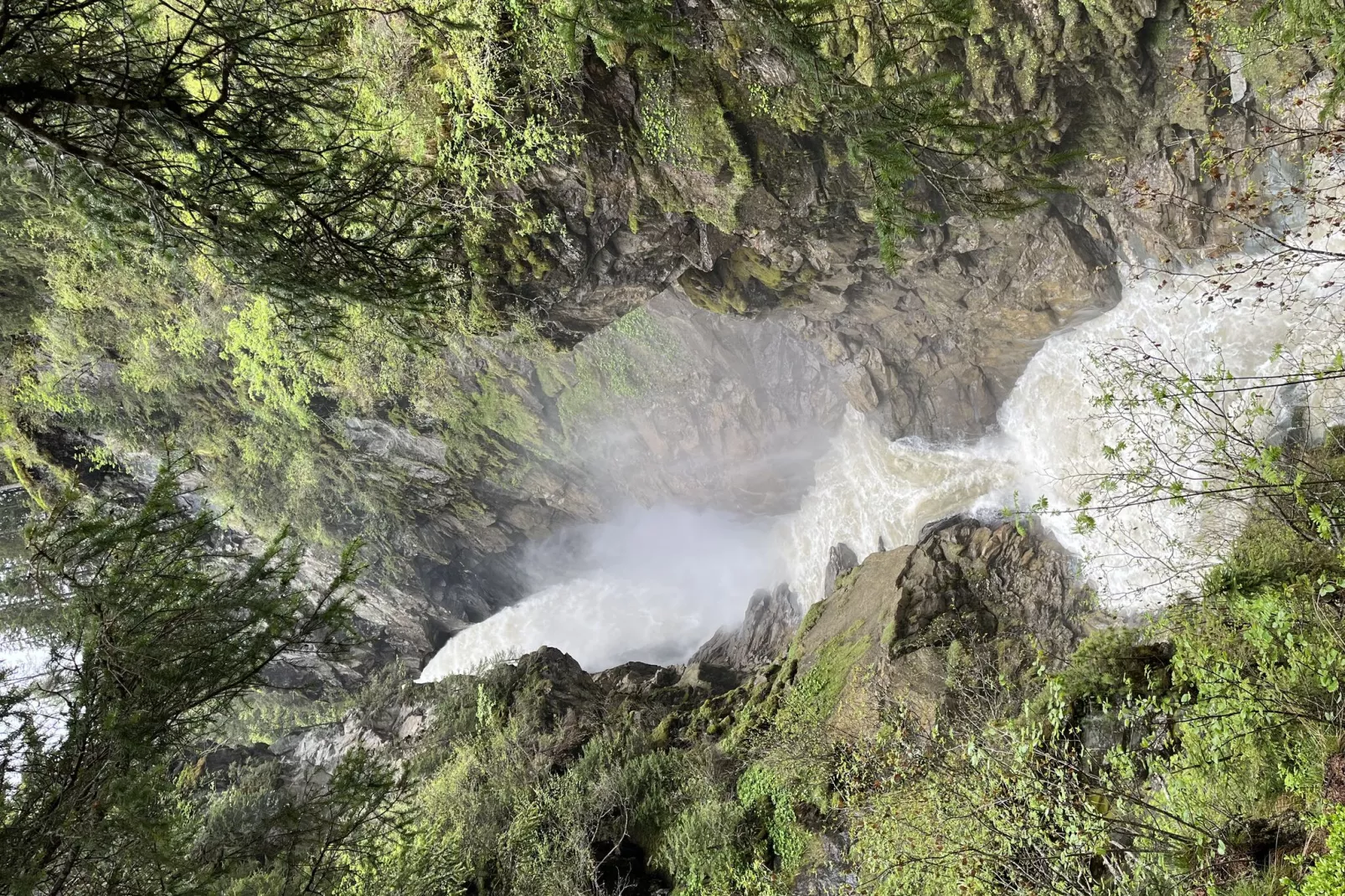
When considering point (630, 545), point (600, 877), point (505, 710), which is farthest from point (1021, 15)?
point (630, 545)

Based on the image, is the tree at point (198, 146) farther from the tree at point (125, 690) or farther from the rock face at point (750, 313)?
the rock face at point (750, 313)

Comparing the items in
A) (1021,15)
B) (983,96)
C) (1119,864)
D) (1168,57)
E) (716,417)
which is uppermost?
(1021,15)

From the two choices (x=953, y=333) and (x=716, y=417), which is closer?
(x=953, y=333)

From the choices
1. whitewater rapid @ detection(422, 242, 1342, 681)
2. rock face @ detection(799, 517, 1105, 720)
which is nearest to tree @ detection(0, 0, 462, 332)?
whitewater rapid @ detection(422, 242, 1342, 681)

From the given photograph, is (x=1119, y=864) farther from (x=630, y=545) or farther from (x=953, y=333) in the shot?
(x=630, y=545)

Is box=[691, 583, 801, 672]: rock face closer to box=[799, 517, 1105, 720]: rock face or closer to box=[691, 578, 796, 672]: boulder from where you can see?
box=[691, 578, 796, 672]: boulder

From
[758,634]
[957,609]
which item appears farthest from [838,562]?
[957,609]

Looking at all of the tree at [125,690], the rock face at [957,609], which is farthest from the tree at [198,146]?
the rock face at [957,609]
